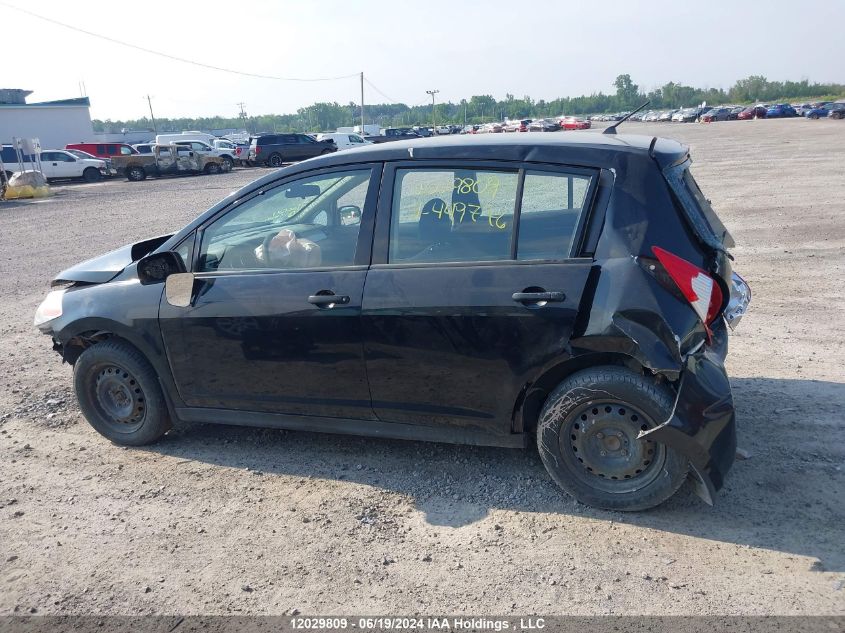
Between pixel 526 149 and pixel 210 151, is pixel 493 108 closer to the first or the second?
pixel 210 151

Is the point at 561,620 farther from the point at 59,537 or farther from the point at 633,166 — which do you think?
the point at 59,537

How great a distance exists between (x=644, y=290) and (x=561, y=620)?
1552mm

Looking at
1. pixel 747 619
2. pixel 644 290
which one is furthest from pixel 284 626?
pixel 644 290

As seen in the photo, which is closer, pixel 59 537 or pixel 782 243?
pixel 59 537

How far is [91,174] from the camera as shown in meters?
34.8

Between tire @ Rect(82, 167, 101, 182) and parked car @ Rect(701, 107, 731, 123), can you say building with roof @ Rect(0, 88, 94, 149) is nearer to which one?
tire @ Rect(82, 167, 101, 182)

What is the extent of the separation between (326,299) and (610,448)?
5.71 ft

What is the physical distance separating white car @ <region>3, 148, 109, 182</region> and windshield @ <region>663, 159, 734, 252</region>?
119 feet

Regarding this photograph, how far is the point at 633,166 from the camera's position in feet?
11.5

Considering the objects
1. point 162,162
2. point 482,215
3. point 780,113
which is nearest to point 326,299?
point 482,215

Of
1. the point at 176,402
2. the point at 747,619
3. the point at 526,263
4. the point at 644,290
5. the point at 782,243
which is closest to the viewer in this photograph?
the point at 747,619

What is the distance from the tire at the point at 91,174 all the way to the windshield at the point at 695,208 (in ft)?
119

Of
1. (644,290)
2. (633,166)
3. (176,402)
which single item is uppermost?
(633,166)

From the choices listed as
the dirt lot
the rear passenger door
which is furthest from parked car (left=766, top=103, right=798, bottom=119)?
the rear passenger door
